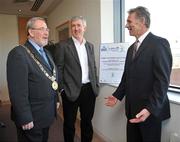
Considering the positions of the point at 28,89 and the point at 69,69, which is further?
the point at 69,69

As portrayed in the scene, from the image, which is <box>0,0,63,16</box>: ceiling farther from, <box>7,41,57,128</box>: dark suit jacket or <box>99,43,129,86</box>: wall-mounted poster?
<box>7,41,57,128</box>: dark suit jacket

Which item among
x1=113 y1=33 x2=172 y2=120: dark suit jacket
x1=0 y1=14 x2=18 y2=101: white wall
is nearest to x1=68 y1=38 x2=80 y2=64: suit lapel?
x1=113 y1=33 x2=172 y2=120: dark suit jacket

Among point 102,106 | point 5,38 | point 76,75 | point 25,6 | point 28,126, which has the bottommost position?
point 102,106

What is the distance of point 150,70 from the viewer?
1.57 metres

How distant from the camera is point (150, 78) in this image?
1.58 meters

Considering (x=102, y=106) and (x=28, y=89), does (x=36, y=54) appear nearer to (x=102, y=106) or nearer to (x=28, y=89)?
(x=28, y=89)

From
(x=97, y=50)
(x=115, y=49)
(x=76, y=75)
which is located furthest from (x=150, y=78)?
(x=97, y=50)

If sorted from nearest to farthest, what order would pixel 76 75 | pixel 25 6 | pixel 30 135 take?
pixel 30 135 < pixel 76 75 < pixel 25 6

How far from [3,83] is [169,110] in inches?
211

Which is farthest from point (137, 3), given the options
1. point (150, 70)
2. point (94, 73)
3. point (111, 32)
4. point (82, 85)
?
point (150, 70)

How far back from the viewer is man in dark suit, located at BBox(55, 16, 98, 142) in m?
2.41

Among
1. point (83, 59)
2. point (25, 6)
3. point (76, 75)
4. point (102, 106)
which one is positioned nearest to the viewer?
point (76, 75)

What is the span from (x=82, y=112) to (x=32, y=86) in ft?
3.49

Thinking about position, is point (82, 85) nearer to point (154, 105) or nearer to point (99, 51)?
point (99, 51)
